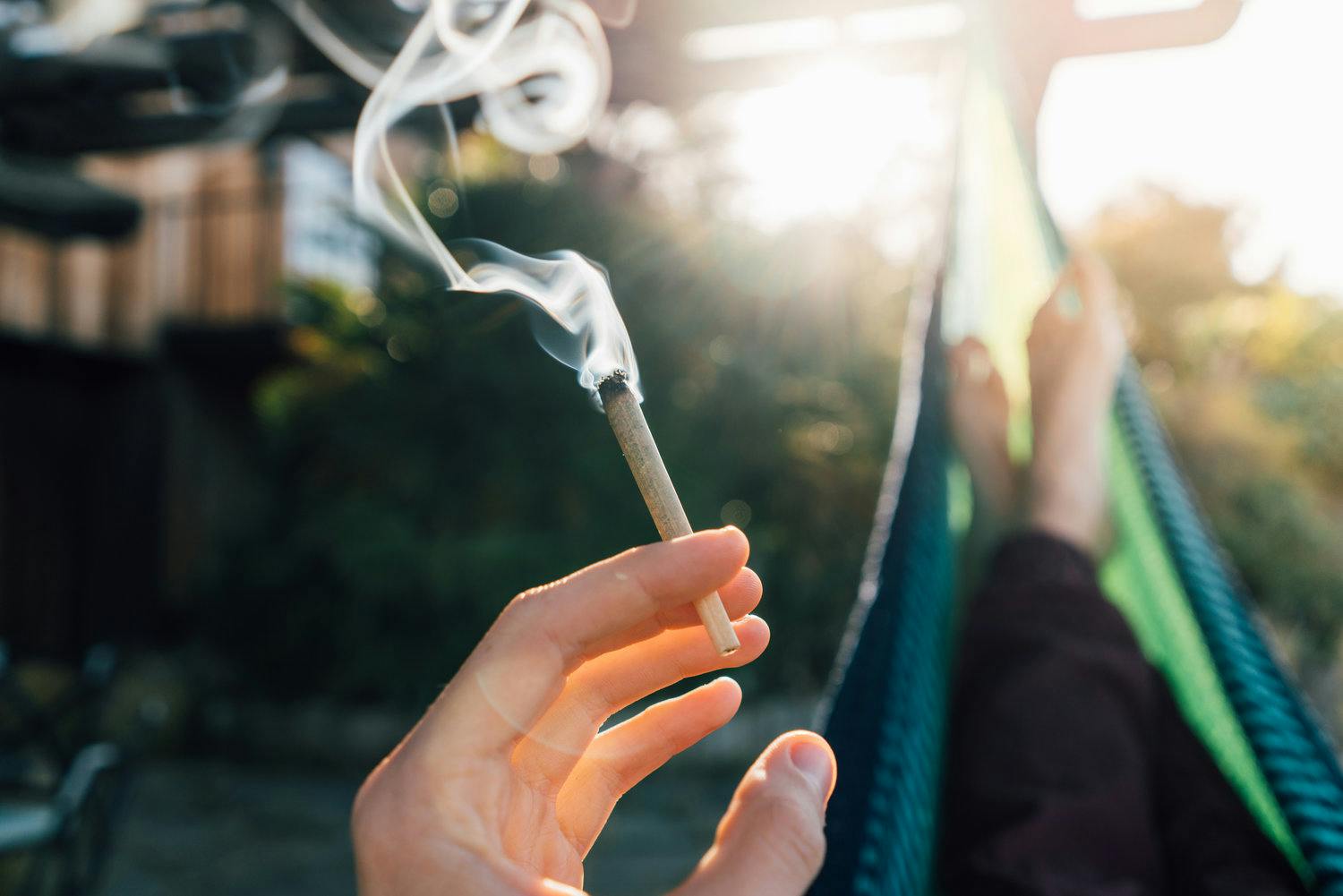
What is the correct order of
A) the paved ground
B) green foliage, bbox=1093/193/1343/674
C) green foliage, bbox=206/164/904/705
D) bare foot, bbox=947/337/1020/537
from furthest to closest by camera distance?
green foliage, bbox=1093/193/1343/674 < green foliage, bbox=206/164/904/705 < the paved ground < bare foot, bbox=947/337/1020/537

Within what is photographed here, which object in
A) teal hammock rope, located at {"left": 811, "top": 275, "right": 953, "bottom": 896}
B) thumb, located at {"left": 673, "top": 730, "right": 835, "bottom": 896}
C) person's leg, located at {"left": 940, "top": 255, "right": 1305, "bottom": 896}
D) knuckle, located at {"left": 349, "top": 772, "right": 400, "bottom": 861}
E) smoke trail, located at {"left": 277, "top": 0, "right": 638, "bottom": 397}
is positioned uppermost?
smoke trail, located at {"left": 277, "top": 0, "right": 638, "bottom": 397}

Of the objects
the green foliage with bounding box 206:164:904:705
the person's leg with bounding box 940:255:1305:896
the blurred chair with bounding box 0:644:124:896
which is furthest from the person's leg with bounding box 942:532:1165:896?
the green foliage with bounding box 206:164:904:705

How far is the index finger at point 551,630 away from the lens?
41 centimetres

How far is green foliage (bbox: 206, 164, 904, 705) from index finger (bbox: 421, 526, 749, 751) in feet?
12.4

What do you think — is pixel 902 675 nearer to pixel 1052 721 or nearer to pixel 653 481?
pixel 1052 721

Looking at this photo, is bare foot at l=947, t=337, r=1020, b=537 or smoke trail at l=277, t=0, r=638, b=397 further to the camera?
bare foot at l=947, t=337, r=1020, b=537

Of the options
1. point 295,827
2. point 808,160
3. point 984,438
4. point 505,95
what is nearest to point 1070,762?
point 984,438

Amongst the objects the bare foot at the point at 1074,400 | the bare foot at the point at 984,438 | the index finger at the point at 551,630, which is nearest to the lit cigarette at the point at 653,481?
the index finger at the point at 551,630

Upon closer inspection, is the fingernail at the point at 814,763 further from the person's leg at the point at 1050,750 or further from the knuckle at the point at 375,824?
the person's leg at the point at 1050,750

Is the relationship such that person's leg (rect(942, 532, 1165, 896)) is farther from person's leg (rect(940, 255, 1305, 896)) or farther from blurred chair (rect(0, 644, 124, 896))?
blurred chair (rect(0, 644, 124, 896))

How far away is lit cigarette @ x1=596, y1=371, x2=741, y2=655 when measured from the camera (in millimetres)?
423

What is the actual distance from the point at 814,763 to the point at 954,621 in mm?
1090

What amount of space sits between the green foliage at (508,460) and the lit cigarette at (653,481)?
3761 millimetres

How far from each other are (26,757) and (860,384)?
13.2 ft
